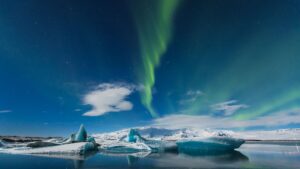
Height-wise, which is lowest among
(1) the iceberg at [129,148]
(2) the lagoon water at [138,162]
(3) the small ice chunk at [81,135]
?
(2) the lagoon water at [138,162]

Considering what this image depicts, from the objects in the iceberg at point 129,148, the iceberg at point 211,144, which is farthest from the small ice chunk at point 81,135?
the iceberg at point 211,144

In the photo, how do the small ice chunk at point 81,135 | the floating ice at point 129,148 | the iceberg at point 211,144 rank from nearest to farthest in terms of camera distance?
the iceberg at point 211,144, the floating ice at point 129,148, the small ice chunk at point 81,135

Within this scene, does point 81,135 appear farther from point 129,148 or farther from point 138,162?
point 138,162

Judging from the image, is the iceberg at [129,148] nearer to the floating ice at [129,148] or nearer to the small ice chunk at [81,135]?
the floating ice at [129,148]

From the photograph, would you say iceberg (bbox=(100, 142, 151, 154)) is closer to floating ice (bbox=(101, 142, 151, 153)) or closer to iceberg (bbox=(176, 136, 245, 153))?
floating ice (bbox=(101, 142, 151, 153))

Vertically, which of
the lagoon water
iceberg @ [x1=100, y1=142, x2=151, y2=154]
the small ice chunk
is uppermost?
the small ice chunk

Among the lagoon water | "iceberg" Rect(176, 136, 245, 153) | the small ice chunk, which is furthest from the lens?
the small ice chunk

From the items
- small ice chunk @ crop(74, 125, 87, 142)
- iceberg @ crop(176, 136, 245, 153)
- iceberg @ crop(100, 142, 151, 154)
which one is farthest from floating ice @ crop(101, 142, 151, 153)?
small ice chunk @ crop(74, 125, 87, 142)

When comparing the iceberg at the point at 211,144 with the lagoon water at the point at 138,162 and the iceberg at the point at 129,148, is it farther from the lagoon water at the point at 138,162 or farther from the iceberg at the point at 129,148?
the lagoon water at the point at 138,162

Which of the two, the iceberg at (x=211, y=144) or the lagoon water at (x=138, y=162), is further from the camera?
the iceberg at (x=211, y=144)

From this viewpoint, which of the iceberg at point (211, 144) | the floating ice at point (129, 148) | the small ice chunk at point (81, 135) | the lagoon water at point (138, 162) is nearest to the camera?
the lagoon water at point (138, 162)

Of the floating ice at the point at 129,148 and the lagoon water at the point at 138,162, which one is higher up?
the floating ice at the point at 129,148

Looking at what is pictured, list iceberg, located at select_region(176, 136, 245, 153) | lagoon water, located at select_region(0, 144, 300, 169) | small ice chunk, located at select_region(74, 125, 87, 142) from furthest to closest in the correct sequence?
1. small ice chunk, located at select_region(74, 125, 87, 142)
2. iceberg, located at select_region(176, 136, 245, 153)
3. lagoon water, located at select_region(0, 144, 300, 169)

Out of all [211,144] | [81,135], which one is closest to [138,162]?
[211,144]
